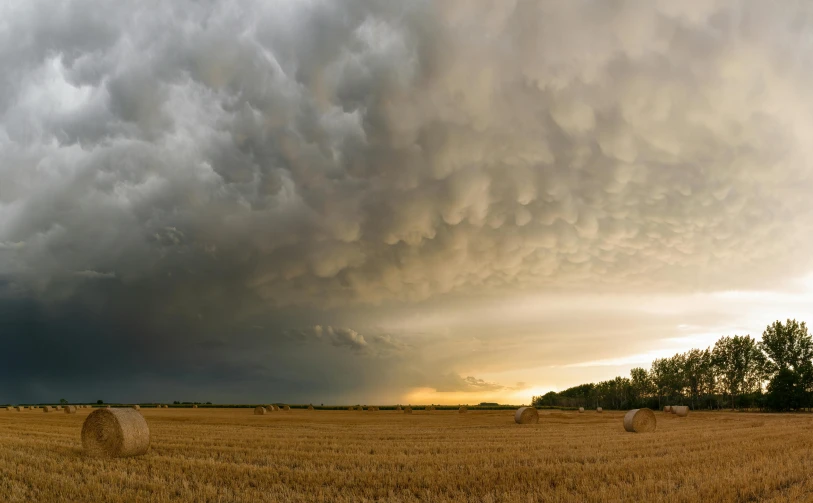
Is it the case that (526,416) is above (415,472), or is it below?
below

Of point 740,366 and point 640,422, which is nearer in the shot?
point 640,422

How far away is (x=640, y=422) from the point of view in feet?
83.7

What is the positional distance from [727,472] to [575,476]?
346 cm

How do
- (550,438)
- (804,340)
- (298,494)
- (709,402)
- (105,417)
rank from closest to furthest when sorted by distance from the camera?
(298,494)
(105,417)
(550,438)
(804,340)
(709,402)

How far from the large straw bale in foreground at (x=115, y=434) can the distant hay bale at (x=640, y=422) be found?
2095cm

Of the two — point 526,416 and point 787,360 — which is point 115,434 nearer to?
point 526,416

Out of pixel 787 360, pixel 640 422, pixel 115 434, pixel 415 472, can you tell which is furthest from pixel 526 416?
pixel 787 360

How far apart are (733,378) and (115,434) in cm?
9092

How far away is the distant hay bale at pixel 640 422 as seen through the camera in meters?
25.2

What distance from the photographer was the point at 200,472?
1173 centimetres

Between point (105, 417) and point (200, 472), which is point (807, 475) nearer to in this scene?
point (200, 472)

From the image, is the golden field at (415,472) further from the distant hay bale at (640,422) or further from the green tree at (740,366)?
the green tree at (740,366)

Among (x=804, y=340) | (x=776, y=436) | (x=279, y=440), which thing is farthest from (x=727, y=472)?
(x=804, y=340)

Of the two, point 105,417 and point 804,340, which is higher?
point 804,340
